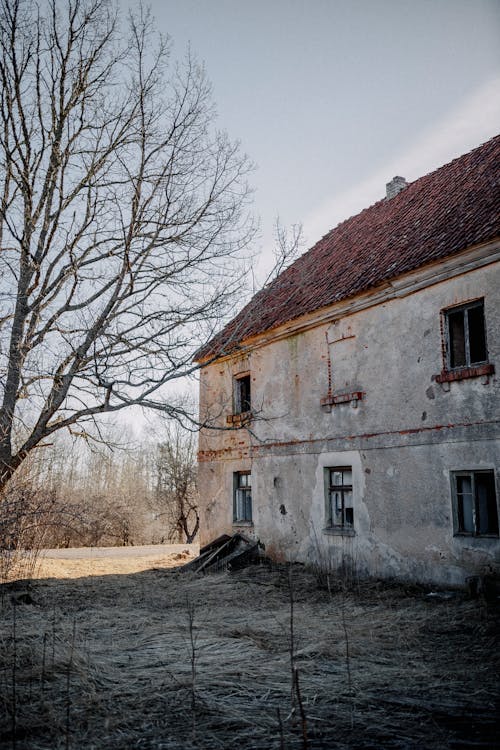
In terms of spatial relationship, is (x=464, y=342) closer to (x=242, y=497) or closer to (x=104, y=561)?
(x=242, y=497)

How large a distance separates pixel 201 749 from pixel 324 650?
268 cm

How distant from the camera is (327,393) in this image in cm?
1227

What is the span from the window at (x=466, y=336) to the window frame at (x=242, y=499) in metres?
6.71

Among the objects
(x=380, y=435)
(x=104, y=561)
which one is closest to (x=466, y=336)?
(x=380, y=435)

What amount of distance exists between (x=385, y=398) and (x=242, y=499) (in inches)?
228

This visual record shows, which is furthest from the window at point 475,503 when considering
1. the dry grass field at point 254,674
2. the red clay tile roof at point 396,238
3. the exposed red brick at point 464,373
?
the red clay tile roof at point 396,238

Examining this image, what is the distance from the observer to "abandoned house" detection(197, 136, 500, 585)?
30.2ft

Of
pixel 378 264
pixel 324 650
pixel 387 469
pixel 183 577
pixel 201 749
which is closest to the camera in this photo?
pixel 201 749

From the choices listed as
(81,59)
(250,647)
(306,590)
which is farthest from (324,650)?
(81,59)

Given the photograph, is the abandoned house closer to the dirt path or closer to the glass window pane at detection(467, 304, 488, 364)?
the glass window pane at detection(467, 304, 488, 364)

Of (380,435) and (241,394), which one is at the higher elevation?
(241,394)

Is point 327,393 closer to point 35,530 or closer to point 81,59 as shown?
point 35,530

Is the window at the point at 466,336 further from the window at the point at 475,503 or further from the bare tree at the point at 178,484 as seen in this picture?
the bare tree at the point at 178,484

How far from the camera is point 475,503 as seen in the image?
9039 millimetres
